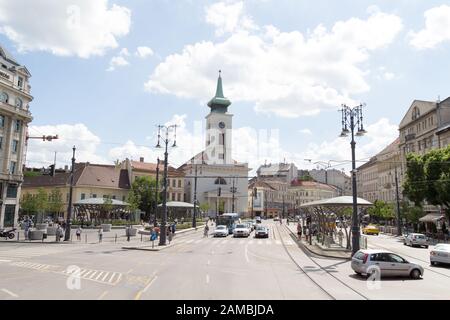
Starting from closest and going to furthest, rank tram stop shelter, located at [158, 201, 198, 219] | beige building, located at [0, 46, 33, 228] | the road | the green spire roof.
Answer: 1. the road
2. beige building, located at [0, 46, 33, 228]
3. tram stop shelter, located at [158, 201, 198, 219]
4. the green spire roof

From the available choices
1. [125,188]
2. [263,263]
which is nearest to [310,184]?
[125,188]

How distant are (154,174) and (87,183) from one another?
2155cm

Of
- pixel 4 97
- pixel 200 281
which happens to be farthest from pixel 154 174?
pixel 200 281

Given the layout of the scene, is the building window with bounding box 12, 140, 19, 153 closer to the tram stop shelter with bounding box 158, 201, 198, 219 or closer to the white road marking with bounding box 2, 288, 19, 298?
the tram stop shelter with bounding box 158, 201, 198, 219

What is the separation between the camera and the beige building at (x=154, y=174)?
334 ft

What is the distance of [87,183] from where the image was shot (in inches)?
3455

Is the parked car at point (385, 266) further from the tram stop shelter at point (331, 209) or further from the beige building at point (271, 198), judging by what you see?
the beige building at point (271, 198)

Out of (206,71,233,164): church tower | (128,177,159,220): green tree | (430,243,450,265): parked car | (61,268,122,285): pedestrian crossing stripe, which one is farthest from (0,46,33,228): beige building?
(206,71,233,164): church tower

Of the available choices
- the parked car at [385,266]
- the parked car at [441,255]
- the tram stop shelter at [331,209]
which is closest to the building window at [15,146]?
the tram stop shelter at [331,209]

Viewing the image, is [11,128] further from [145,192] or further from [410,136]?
[410,136]

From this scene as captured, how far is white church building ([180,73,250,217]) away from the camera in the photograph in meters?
116

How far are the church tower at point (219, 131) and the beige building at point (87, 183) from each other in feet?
101
